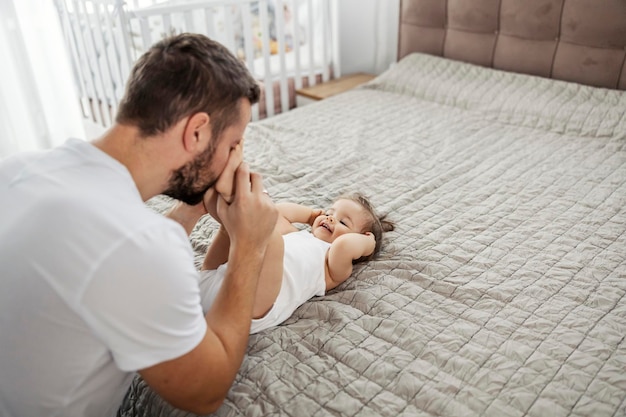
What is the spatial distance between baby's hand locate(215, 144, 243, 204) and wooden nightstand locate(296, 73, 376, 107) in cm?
220

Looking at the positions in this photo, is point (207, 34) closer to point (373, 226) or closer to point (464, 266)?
point (373, 226)

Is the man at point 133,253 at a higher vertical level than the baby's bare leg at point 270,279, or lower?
higher

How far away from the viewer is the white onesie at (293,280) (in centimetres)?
124

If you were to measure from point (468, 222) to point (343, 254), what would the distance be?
0.52m

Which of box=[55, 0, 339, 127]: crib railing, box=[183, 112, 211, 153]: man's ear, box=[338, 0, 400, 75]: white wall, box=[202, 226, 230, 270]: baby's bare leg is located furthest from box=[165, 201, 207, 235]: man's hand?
box=[338, 0, 400, 75]: white wall

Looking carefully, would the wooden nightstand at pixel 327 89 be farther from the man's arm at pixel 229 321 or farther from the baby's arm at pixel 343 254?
the man's arm at pixel 229 321

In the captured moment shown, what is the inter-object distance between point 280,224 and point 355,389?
0.61 metres

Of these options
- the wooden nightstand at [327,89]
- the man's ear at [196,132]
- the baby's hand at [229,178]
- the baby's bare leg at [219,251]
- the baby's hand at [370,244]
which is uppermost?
the man's ear at [196,132]

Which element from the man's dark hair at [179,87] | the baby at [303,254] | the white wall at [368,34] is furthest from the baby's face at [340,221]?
the white wall at [368,34]

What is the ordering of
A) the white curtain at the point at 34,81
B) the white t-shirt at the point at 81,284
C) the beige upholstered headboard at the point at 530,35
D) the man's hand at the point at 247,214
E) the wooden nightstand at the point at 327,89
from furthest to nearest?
the wooden nightstand at the point at 327,89, the white curtain at the point at 34,81, the beige upholstered headboard at the point at 530,35, the man's hand at the point at 247,214, the white t-shirt at the point at 81,284

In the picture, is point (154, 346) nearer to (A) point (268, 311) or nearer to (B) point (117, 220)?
(B) point (117, 220)

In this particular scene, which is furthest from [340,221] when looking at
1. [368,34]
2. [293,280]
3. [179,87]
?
[368,34]

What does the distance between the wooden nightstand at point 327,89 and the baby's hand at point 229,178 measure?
2200mm

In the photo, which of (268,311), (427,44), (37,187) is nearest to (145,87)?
(37,187)
